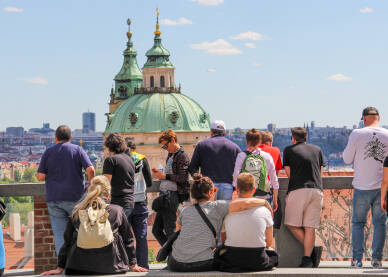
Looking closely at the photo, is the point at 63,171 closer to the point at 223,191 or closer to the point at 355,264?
the point at 223,191

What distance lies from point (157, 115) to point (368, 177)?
83.2 m

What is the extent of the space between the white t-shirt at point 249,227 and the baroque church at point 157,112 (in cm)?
7707

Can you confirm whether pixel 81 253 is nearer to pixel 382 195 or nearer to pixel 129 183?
pixel 129 183

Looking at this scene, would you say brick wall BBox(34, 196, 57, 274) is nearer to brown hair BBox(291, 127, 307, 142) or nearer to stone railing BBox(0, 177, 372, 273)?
stone railing BBox(0, 177, 372, 273)

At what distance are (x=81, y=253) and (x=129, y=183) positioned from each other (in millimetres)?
1340

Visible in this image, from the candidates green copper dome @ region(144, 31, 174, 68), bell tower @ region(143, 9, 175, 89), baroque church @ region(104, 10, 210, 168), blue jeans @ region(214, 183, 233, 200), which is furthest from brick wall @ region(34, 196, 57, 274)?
green copper dome @ region(144, 31, 174, 68)

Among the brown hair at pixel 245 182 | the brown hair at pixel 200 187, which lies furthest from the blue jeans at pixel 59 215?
the brown hair at pixel 245 182

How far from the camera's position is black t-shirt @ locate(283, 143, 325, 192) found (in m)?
9.30

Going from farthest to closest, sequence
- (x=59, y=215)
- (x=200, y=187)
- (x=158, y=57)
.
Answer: (x=158, y=57) < (x=59, y=215) < (x=200, y=187)

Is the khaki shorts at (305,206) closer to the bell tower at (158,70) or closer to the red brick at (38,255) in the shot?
the red brick at (38,255)

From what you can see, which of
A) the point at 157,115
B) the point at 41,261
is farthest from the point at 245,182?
the point at 157,115

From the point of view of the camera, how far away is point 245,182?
A: 8.23 metres

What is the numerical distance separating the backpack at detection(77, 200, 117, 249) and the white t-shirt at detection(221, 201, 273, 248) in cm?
137

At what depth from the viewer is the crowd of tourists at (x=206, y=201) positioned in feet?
27.3
